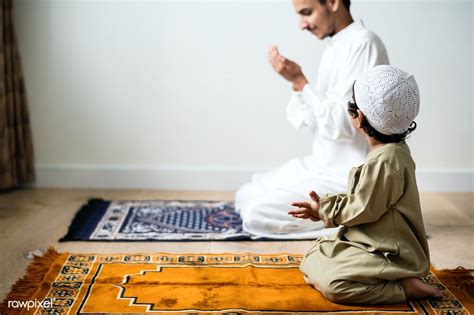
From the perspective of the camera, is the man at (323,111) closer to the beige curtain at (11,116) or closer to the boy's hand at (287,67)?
the boy's hand at (287,67)

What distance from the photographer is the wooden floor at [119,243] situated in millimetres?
2750

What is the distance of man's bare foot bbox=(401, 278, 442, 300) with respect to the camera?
2199 millimetres

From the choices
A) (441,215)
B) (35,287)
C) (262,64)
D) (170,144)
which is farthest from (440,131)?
(35,287)

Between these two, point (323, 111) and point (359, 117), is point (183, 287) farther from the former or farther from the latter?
point (323, 111)

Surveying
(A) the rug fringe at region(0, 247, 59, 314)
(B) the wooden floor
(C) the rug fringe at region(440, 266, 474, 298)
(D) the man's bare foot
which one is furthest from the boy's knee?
(A) the rug fringe at region(0, 247, 59, 314)

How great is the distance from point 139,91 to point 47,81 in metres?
0.57

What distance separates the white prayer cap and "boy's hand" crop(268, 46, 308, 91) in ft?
2.68

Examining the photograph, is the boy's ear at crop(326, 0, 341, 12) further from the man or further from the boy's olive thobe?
the boy's olive thobe

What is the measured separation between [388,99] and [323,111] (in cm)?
78

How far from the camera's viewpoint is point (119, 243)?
114 inches

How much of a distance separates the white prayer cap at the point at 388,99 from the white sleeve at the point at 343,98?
67cm

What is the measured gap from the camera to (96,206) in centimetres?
355

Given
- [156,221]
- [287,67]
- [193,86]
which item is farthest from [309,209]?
[193,86]

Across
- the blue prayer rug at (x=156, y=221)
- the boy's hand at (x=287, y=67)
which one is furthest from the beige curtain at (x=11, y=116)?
the boy's hand at (x=287, y=67)
